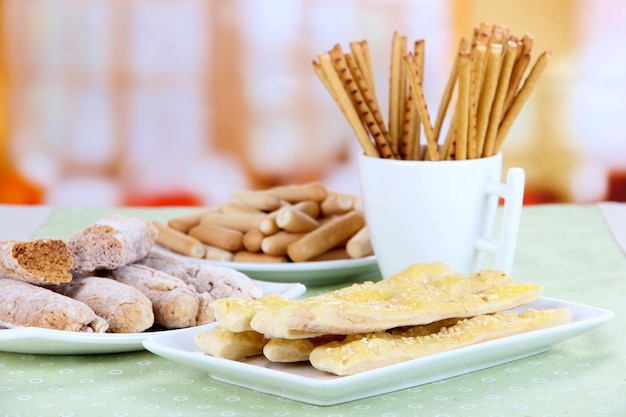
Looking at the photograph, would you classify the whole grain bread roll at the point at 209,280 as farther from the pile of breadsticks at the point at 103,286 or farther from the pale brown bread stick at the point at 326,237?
the pale brown bread stick at the point at 326,237

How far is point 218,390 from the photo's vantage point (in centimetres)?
80

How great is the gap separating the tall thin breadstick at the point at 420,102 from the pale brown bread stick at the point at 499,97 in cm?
7

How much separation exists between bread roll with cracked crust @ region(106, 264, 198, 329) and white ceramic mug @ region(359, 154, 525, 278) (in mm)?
295

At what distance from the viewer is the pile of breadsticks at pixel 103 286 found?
90cm

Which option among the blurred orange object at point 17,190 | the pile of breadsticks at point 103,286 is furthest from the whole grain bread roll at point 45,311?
the blurred orange object at point 17,190

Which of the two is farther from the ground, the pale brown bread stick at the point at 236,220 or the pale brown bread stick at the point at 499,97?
the pale brown bread stick at the point at 499,97

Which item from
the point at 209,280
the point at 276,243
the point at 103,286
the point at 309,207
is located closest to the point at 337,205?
the point at 309,207

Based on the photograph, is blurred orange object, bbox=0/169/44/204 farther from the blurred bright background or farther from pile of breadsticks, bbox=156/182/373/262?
pile of breadsticks, bbox=156/182/373/262

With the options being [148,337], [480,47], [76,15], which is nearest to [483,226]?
[480,47]

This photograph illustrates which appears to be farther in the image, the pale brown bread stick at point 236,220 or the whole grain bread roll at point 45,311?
the pale brown bread stick at point 236,220

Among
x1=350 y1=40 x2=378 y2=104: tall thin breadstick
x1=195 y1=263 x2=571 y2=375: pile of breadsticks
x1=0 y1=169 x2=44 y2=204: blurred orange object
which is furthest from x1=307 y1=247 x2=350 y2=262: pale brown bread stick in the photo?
x1=0 y1=169 x2=44 y2=204: blurred orange object

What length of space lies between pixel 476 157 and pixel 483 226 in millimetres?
88

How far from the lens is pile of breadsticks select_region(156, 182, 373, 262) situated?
51.2 inches

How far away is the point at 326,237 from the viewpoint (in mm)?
1308
